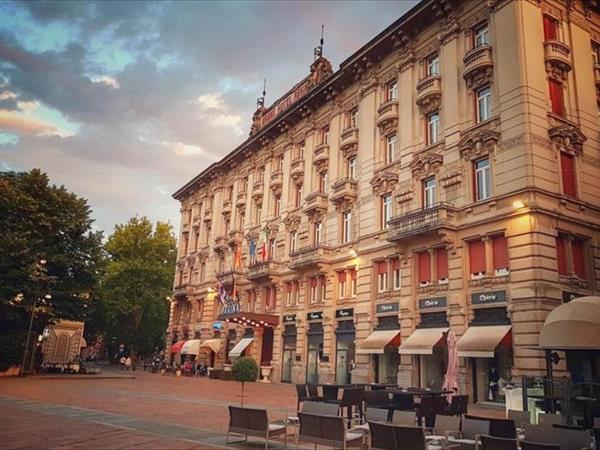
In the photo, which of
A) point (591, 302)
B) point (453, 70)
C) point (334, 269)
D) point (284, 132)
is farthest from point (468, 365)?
point (284, 132)

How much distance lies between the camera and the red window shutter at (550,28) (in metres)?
25.2

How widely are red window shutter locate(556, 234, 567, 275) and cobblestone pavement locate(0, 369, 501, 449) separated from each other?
276 inches

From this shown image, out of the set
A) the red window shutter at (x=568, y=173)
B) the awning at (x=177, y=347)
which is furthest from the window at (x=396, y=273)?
the awning at (x=177, y=347)

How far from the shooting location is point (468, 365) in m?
22.9

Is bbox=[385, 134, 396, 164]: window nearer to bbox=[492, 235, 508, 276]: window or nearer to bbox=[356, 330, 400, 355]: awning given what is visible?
bbox=[492, 235, 508, 276]: window

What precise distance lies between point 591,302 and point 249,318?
2547 centimetres

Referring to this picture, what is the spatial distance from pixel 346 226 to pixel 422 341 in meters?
10.8

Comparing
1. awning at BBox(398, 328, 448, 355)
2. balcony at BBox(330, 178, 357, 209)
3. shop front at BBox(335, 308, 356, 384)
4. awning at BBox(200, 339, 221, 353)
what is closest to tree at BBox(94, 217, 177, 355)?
awning at BBox(200, 339, 221, 353)

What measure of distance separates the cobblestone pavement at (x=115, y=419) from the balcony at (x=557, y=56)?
1613 cm

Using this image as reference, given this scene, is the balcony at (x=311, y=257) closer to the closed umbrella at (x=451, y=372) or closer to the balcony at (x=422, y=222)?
the balcony at (x=422, y=222)

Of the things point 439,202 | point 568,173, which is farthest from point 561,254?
point 439,202

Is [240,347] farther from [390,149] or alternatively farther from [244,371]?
[244,371]

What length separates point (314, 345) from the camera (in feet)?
111

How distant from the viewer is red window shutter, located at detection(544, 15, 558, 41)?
82.5 ft
